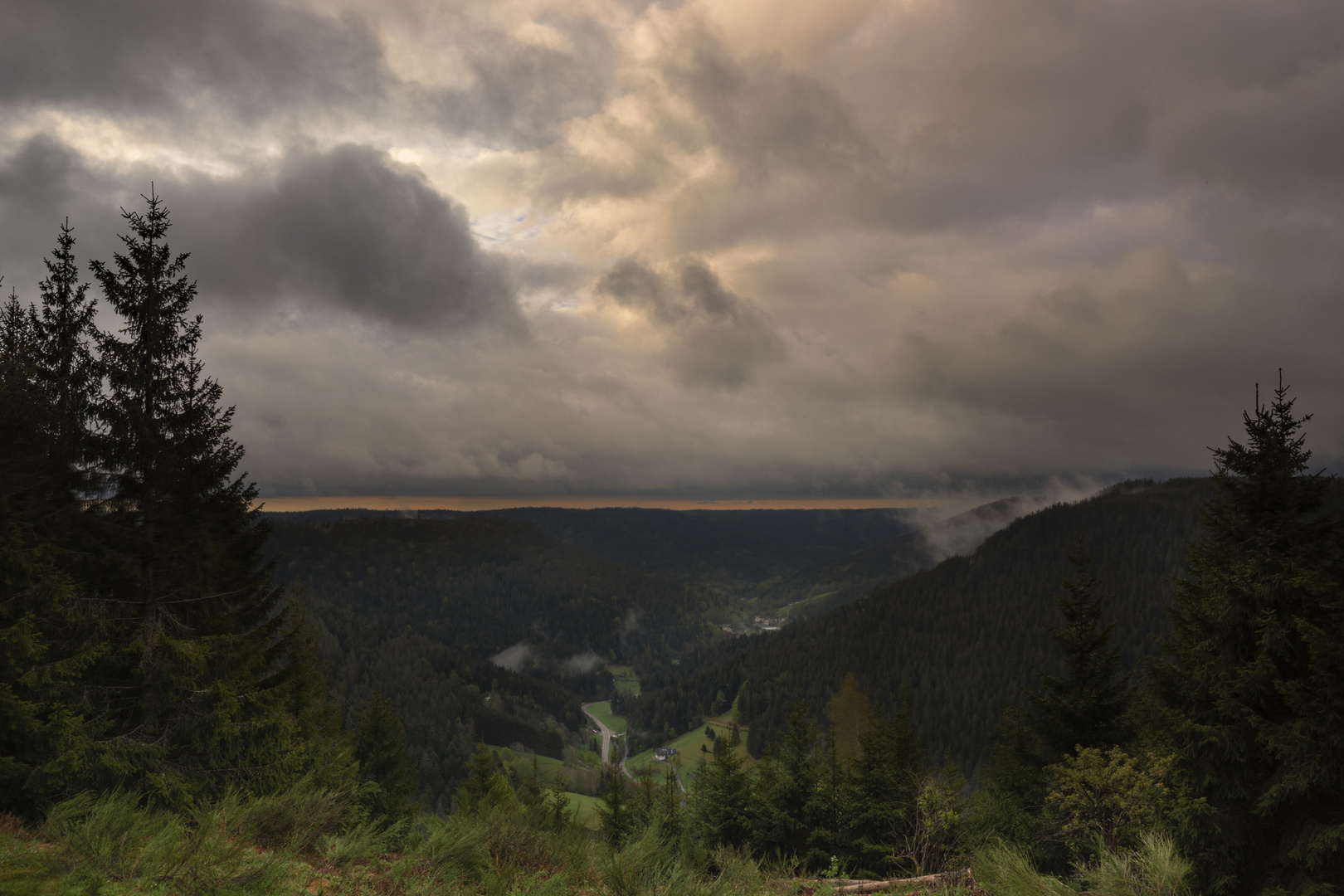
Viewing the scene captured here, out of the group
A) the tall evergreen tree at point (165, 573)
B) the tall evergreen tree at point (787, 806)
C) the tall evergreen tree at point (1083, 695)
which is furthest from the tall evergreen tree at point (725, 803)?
the tall evergreen tree at point (165, 573)

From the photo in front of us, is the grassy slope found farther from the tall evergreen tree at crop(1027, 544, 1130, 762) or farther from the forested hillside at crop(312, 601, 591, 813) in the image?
the tall evergreen tree at crop(1027, 544, 1130, 762)

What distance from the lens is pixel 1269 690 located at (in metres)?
16.1

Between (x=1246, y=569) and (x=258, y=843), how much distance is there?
25.1m

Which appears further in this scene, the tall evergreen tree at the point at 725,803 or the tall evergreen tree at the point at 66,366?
the tall evergreen tree at the point at 725,803

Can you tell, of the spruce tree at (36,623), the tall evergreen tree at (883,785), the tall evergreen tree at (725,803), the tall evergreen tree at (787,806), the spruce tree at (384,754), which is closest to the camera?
the spruce tree at (36,623)

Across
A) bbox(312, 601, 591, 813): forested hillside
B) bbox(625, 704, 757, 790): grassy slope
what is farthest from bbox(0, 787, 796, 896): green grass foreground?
bbox(625, 704, 757, 790): grassy slope

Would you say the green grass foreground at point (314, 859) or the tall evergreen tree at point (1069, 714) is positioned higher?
the green grass foreground at point (314, 859)

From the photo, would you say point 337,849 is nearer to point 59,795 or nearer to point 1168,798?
point 59,795

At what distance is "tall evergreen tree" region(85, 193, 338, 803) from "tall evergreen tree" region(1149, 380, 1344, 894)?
27036mm

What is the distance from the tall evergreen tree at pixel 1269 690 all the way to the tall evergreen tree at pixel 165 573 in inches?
1064

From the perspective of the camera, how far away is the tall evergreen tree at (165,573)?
49.1 feet

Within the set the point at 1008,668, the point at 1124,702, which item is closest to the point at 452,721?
the point at 1008,668

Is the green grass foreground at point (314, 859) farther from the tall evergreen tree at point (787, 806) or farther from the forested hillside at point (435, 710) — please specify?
the forested hillside at point (435, 710)

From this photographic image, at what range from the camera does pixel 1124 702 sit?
23.5 m
